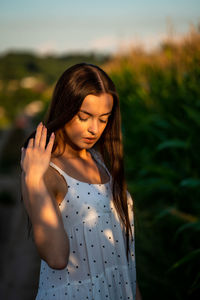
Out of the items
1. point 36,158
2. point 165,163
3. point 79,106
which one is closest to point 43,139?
point 36,158

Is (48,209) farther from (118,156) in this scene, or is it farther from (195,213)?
(195,213)

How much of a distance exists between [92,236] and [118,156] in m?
0.40

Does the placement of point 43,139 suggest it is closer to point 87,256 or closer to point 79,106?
point 79,106

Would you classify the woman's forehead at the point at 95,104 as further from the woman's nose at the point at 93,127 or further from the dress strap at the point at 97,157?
the dress strap at the point at 97,157

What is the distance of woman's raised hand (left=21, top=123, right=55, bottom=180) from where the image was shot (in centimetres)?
98

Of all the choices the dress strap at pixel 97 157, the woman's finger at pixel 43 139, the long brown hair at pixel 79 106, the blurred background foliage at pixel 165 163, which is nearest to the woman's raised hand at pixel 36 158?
the woman's finger at pixel 43 139

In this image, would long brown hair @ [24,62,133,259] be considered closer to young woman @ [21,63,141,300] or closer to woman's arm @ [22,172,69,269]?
young woman @ [21,63,141,300]

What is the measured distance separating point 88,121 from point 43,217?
16.4 inches

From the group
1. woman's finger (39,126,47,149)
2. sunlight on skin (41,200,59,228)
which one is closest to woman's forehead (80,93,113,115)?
woman's finger (39,126,47,149)

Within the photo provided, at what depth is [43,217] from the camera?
0.93m

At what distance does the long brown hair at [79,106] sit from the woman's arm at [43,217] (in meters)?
0.20

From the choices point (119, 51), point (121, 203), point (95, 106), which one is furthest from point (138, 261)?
point (119, 51)

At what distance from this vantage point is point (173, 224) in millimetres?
2293

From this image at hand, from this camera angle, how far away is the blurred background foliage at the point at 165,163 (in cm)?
201
